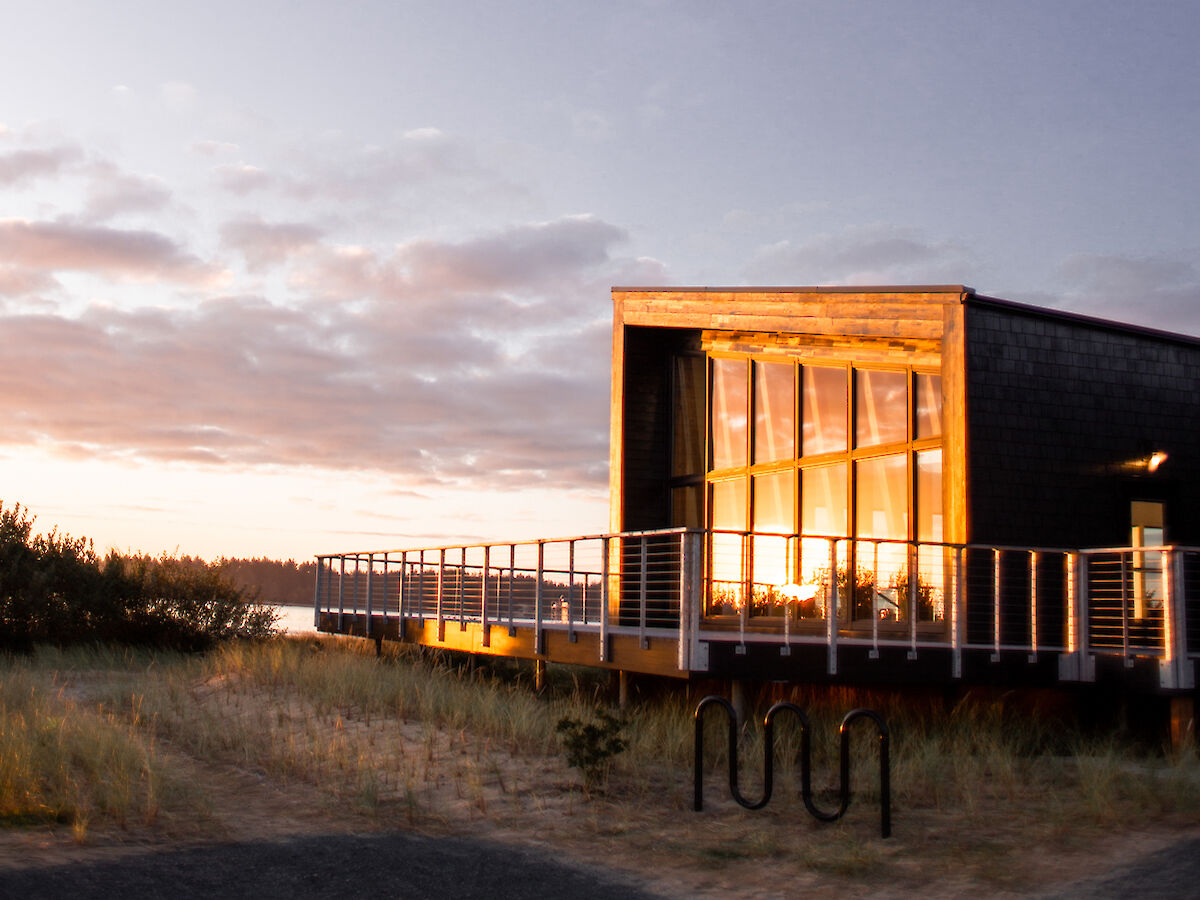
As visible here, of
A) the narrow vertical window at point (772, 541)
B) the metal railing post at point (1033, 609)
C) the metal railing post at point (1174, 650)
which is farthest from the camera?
the narrow vertical window at point (772, 541)

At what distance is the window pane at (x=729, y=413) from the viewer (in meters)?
17.6

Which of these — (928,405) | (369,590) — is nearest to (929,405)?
(928,405)

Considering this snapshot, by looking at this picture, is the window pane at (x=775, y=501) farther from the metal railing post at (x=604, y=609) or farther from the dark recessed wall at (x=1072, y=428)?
the metal railing post at (x=604, y=609)

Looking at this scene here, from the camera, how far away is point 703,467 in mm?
18469

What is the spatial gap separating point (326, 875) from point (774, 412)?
11.0 metres

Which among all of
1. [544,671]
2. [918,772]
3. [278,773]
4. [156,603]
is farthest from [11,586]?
[918,772]

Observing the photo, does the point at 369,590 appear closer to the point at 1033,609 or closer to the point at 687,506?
the point at 687,506

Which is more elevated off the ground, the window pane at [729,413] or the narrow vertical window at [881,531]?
the window pane at [729,413]

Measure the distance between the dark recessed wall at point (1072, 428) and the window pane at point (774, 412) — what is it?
146 inches

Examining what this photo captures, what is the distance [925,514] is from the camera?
1388 centimetres

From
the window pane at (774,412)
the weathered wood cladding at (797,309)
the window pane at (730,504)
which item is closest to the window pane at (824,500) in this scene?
the window pane at (774,412)

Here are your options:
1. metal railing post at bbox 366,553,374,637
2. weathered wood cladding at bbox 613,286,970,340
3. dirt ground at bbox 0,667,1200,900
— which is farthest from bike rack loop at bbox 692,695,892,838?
metal railing post at bbox 366,553,374,637

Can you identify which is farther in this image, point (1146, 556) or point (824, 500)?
point (824, 500)

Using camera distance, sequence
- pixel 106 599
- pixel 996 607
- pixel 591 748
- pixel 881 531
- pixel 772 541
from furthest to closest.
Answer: pixel 106 599, pixel 772 541, pixel 881 531, pixel 996 607, pixel 591 748
